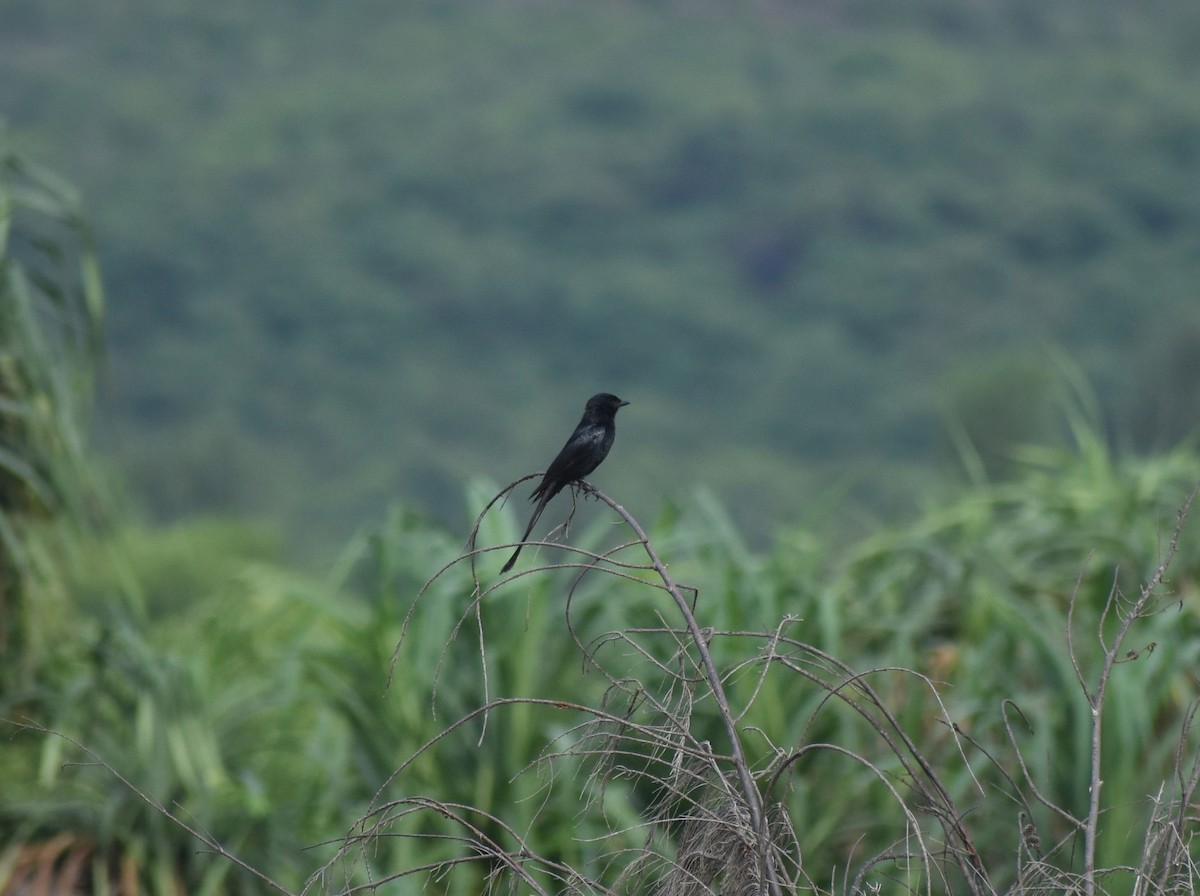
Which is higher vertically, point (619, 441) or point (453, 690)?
point (453, 690)

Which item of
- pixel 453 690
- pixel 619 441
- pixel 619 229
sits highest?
pixel 453 690

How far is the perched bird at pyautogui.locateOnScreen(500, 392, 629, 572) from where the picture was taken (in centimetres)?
263

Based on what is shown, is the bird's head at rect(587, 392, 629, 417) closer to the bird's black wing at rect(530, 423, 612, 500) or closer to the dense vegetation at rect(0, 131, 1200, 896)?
the bird's black wing at rect(530, 423, 612, 500)

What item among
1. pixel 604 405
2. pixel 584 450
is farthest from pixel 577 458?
pixel 604 405

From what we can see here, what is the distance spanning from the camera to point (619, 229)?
73.6 meters

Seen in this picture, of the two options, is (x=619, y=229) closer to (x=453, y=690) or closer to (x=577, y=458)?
(x=453, y=690)

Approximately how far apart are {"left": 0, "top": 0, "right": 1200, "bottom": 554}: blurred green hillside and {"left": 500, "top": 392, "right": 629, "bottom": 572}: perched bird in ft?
116

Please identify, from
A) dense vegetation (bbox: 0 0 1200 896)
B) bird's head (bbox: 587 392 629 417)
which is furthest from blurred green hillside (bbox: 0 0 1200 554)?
bird's head (bbox: 587 392 629 417)

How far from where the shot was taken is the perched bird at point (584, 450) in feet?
8.64

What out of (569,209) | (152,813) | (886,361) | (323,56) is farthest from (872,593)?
(323,56)

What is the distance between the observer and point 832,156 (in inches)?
3041

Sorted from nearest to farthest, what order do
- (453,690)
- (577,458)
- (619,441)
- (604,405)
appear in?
(577,458) → (604,405) → (453,690) → (619,441)

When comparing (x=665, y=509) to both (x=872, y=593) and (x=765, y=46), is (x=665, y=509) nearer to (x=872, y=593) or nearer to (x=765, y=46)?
(x=872, y=593)

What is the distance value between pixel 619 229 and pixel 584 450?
71.6 metres
